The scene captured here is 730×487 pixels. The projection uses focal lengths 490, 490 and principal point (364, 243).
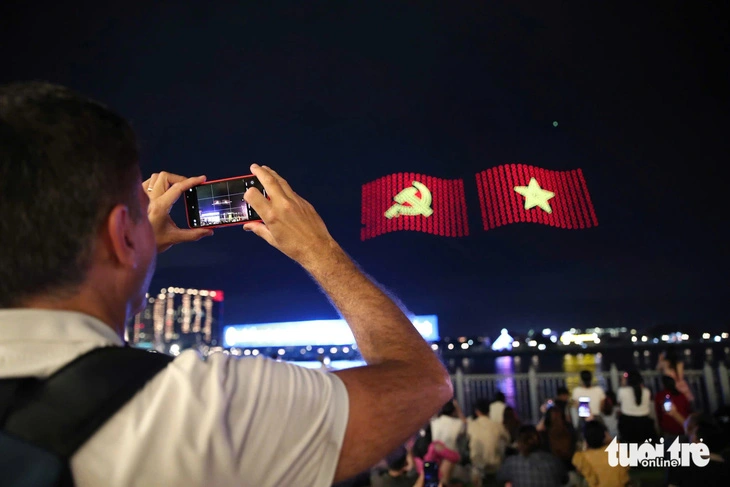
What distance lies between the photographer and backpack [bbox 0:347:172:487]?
2.47 ft

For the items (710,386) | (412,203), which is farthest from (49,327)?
(710,386)

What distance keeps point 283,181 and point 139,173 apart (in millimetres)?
455

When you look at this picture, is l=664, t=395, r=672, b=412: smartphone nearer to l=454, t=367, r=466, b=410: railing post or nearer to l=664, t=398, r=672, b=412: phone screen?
l=664, t=398, r=672, b=412: phone screen

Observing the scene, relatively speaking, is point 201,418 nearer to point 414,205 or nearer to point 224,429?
point 224,429

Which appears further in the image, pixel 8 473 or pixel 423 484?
pixel 423 484

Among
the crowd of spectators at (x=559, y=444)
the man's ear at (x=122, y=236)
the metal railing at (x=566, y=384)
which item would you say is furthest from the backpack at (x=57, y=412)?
the metal railing at (x=566, y=384)

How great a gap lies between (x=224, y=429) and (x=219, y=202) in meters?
1.19

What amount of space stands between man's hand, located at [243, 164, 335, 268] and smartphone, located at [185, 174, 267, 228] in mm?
434

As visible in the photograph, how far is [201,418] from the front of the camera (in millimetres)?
846

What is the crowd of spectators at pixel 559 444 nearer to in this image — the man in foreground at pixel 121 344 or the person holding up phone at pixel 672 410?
the person holding up phone at pixel 672 410

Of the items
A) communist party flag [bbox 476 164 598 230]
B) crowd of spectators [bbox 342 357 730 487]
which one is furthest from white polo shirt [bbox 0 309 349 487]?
communist party flag [bbox 476 164 598 230]

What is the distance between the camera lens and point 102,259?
38.8 inches

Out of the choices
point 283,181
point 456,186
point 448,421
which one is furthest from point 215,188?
point 448,421

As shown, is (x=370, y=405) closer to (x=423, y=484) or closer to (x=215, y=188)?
(x=215, y=188)
